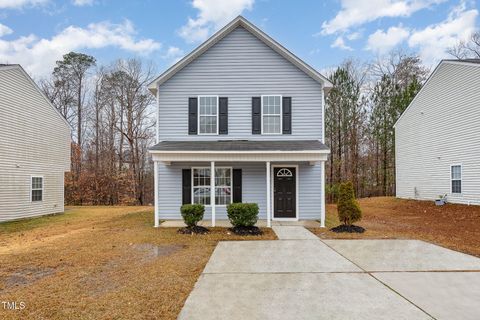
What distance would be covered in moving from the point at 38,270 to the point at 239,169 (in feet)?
25.9

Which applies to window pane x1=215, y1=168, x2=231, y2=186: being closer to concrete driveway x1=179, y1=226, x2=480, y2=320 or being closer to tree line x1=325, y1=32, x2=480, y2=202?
concrete driveway x1=179, y1=226, x2=480, y2=320

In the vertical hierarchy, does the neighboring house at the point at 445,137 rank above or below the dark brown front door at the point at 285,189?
above

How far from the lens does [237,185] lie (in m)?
12.9

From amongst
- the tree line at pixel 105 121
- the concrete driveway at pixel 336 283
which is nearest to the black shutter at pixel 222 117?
the concrete driveway at pixel 336 283

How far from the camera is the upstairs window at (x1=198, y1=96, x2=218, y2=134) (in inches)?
518

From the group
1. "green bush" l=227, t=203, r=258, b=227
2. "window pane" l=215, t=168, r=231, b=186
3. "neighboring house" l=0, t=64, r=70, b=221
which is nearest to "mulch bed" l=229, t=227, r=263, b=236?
"green bush" l=227, t=203, r=258, b=227

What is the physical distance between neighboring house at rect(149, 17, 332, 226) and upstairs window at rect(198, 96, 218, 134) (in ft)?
0.14

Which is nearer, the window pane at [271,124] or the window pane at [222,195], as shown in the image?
the window pane at [222,195]

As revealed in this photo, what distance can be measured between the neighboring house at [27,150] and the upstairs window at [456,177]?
72.8ft

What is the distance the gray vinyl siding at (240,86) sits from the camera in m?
13.1

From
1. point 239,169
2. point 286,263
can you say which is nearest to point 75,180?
point 239,169

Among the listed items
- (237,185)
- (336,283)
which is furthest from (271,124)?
(336,283)

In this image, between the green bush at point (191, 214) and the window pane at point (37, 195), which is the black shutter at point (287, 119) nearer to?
the green bush at point (191, 214)

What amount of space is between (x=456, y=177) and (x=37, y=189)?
73.2 ft
